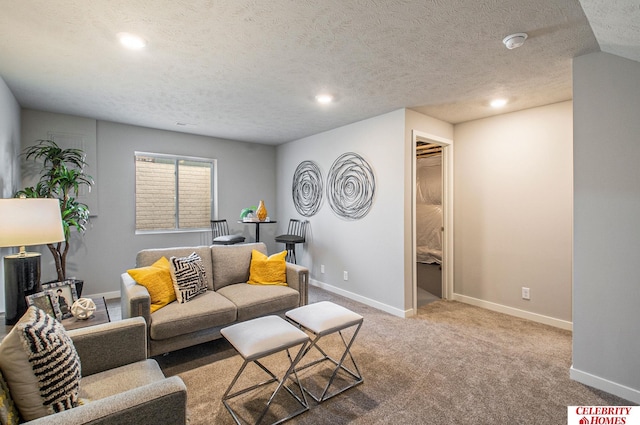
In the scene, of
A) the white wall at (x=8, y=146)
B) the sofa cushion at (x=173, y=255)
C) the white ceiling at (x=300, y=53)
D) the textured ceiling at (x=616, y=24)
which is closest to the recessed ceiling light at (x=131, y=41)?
the white ceiling at (x=300, y=53)

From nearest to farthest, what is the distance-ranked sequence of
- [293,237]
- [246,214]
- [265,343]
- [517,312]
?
1. [265,343]
2. [517,312]
3. [293,237]
4. [246,214]

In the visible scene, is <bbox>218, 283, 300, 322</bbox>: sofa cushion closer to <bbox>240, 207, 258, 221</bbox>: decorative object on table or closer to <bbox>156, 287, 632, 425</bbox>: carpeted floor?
<bbox>156, 287, 632, 425</bbox>: carpeted floor

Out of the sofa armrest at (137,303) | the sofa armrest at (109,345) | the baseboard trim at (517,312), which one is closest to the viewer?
the sofa armrest at (109,345)

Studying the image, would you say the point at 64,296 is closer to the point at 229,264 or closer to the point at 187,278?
the point at 187,278

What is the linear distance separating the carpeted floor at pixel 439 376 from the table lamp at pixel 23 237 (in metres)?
1.09

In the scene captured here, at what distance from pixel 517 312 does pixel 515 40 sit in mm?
3001

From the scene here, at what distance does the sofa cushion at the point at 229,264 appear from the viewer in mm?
3186

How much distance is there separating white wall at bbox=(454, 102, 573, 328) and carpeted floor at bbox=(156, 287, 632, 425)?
1.57 ft

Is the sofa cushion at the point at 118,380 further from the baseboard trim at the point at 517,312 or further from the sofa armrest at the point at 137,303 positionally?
the baseboard trim at the point at 517,312

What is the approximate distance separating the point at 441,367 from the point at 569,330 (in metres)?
1.78

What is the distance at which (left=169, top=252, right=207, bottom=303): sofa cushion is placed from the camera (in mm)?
2695

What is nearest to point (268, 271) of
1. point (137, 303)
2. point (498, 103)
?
point (137, 303)

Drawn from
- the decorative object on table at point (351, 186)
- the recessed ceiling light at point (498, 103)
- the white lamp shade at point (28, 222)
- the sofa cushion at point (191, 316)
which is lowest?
the sofa cushion at point (191, 316)

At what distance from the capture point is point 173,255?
3.00m
